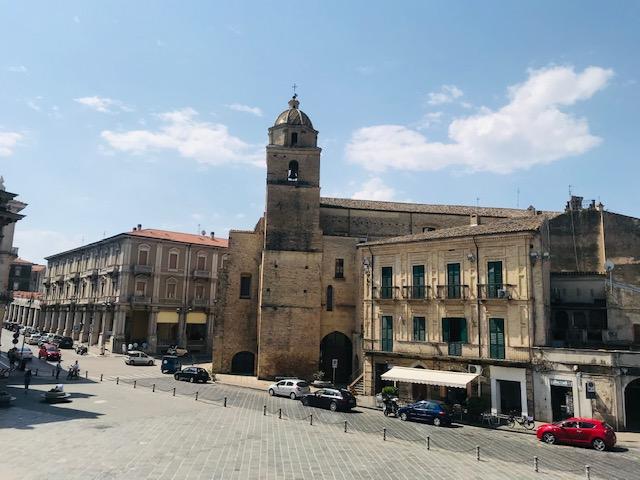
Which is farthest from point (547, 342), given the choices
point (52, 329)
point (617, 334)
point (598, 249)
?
point (52, 329)

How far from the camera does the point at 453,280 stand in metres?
29.5

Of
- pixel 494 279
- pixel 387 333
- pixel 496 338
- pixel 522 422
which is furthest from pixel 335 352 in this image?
pixel 522 422

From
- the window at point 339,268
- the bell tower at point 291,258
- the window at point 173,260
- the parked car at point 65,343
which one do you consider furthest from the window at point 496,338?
the parked car at point 65,343

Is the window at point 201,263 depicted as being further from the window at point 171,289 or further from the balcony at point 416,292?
the balcony at point 416,292

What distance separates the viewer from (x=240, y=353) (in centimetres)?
4062

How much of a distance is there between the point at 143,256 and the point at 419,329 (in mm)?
36614

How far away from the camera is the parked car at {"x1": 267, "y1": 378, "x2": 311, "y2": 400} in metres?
30.8

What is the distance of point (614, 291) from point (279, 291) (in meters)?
23.3

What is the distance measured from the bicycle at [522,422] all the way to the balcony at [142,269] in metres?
42.6

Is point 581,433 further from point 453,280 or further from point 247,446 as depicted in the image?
point 247,446

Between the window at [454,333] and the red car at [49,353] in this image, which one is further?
the red car at [49,353]

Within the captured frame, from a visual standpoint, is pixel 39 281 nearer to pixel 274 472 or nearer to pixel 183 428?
pixel 183 428

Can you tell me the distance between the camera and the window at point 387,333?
31703 millimetres

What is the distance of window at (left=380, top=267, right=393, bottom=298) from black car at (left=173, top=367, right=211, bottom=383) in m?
14.8
